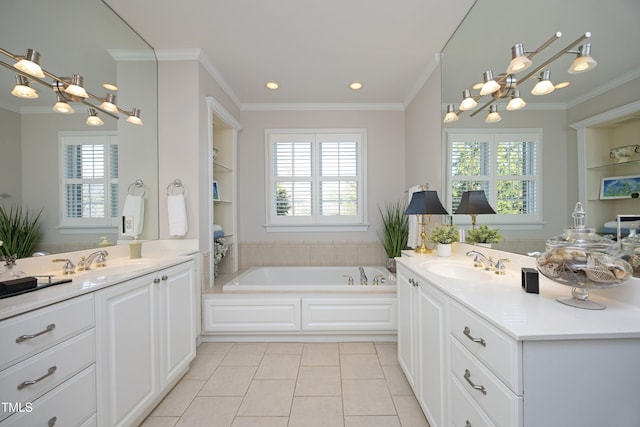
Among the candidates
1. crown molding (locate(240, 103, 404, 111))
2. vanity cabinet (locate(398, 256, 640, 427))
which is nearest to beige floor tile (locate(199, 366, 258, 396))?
vanity cabinet (locate(398, 256, 640, 427))

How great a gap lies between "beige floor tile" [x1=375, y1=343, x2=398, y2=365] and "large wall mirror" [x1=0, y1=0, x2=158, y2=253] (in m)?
2.23

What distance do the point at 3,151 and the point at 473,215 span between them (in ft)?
8.85

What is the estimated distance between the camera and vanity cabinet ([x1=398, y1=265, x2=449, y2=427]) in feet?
3.98

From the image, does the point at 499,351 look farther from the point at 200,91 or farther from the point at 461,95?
the point at 200,91

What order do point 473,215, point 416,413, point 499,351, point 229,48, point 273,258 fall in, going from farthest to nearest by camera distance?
point 273,258 → point 229,48 → point 473,215 → point 416,413 → point 499,351

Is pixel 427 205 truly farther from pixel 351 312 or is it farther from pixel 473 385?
pixel 473 385

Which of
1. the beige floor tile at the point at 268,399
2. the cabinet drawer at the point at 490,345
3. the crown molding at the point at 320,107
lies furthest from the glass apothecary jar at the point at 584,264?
the crown molding at the point at 320,107

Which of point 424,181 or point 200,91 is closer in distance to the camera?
point 200,91

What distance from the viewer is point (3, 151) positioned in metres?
1.24

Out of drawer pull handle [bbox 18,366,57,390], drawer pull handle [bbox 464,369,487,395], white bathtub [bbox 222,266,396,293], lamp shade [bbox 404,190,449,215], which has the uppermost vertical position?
lamp shade [bbox 404,190,449,215]

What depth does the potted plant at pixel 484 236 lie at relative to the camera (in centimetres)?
164

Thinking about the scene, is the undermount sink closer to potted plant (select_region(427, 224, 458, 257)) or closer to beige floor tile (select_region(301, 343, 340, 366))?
potted plant (select_region(427, 224, 458, 257))

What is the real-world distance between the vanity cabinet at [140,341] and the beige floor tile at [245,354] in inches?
13.9

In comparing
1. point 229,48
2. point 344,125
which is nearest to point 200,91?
point 229,48
